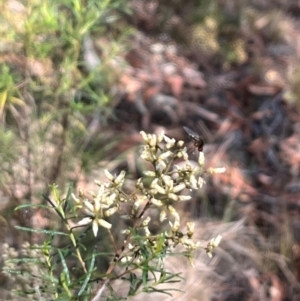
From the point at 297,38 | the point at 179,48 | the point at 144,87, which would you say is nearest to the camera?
the point at 144,87

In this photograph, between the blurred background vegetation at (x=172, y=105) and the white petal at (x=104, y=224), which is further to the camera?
the blurred background vegetation at (x=172, y=105)

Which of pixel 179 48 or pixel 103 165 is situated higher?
pixel 179 48

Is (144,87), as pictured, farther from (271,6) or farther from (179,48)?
(271,6)

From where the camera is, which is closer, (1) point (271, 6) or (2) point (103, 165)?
(2) point (103, 165)

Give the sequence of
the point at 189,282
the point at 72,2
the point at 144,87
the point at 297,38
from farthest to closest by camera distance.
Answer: the point at 297,38, the point at 144,87, the point at 189,282, the point at 72,2

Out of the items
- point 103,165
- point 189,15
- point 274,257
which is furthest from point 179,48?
point 274,257

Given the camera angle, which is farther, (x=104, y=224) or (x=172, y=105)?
(x=172, y=105)

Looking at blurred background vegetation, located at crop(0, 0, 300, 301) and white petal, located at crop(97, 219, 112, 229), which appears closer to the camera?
white petal, located at crop(97, 219, 112, 229)

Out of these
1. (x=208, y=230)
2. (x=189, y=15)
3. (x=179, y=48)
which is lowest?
(x=208, y=230)
